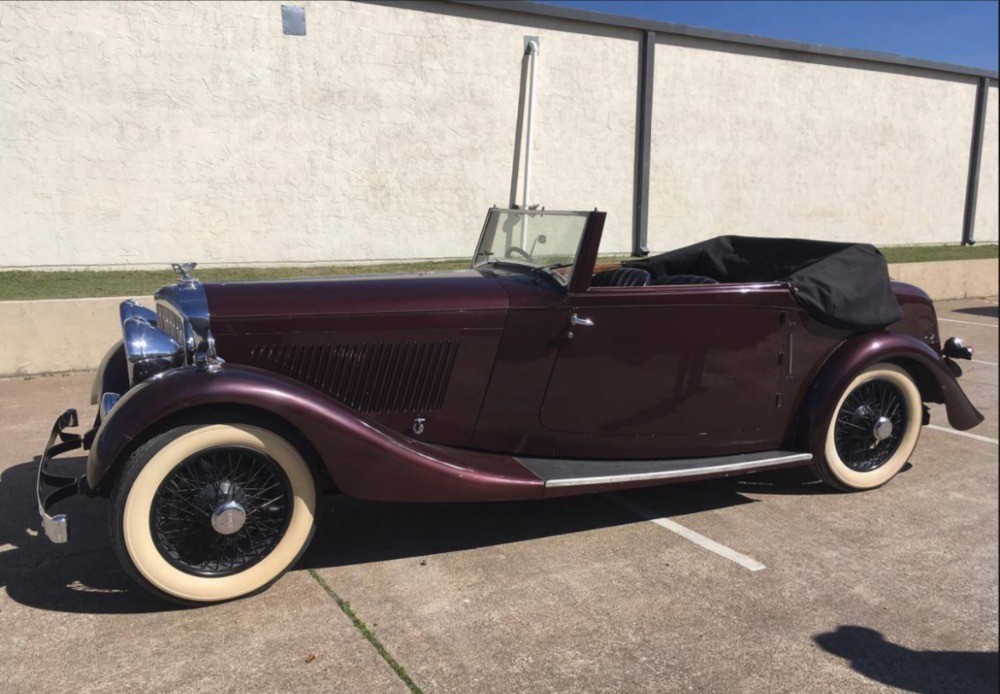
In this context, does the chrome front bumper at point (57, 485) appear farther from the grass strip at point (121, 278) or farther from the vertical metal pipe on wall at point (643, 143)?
the vertical metal pipe on wall at point (643, 143)

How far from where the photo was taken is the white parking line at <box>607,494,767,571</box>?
335 centimetres

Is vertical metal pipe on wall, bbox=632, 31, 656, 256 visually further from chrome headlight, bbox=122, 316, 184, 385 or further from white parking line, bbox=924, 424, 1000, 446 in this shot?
chrome headlight, bbox=122, 316, 184, 385

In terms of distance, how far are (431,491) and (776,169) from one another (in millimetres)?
12971

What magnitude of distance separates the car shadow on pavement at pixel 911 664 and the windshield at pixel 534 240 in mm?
1805

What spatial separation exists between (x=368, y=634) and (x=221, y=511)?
0.70m

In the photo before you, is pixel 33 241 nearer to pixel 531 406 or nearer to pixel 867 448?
pixel 531 406

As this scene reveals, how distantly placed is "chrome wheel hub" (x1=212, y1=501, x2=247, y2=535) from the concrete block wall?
744 centimetres

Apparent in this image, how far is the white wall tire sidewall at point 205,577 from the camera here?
8.93 ft

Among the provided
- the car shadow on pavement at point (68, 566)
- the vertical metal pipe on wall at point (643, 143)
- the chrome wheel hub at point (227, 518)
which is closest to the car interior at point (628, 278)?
the chrome wheel hub at point (227, 518)

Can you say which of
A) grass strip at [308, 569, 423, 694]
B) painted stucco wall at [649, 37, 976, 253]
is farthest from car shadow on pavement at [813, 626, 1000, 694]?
painted stucco wall at [649, 37, 976, 253]

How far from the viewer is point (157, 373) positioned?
9.96ft

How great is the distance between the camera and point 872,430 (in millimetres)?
4156

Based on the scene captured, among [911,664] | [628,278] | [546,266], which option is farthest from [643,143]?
[911,664]

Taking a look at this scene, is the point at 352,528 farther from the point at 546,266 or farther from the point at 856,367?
the point at 856,367
